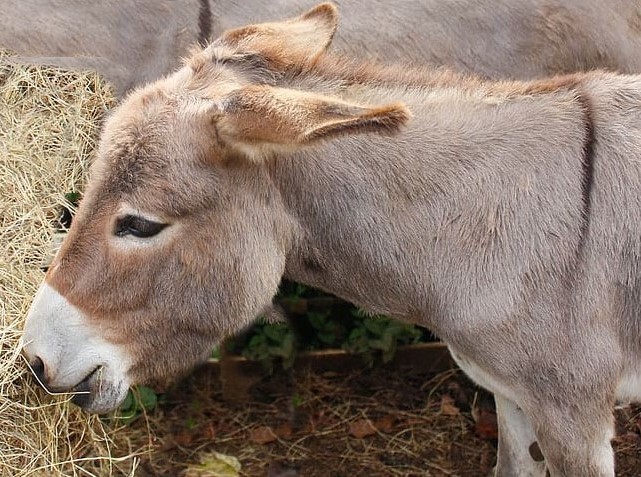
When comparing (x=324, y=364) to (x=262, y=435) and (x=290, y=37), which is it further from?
(x=290, y=37)

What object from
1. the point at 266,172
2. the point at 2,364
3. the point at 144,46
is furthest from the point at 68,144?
the point at 266,172

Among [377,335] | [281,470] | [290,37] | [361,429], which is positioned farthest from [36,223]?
[361,429]

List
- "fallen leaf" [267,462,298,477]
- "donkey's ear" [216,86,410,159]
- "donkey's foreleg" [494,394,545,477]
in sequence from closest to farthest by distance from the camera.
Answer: "donkey's ear" [216,86,410,159]
"donkey's foreleg" [494,394,545,477]
"fallen leaf" [267,462,298,477]

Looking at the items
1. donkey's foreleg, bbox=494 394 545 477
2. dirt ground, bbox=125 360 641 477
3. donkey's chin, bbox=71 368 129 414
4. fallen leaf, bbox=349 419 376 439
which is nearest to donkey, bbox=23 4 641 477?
donkey's chin, bbox=71 368 129 414

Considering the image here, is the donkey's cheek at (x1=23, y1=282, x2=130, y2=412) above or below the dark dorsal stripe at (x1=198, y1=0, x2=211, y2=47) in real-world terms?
below

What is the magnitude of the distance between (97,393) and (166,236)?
463mm

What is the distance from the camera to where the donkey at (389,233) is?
88.7 inches

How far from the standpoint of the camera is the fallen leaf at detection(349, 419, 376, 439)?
4059 mm

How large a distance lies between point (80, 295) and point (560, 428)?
1335mm

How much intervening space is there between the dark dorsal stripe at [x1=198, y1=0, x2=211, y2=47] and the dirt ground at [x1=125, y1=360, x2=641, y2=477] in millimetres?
1588

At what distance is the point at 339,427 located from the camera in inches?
162

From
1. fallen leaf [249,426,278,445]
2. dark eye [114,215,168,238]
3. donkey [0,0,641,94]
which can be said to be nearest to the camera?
dark eye [114,215,168,238]

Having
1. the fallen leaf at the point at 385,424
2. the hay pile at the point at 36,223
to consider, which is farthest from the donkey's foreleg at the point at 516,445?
the hay pile at the point at 36,223

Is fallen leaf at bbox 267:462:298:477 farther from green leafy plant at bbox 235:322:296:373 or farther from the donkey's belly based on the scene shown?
the donkey's belly
